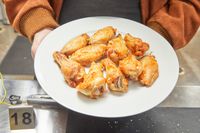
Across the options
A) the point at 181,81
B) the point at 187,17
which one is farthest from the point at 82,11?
the point at 181,81

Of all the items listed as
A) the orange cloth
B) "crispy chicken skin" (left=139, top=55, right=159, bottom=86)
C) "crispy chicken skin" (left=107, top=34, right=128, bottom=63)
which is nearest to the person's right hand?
the orange cloth

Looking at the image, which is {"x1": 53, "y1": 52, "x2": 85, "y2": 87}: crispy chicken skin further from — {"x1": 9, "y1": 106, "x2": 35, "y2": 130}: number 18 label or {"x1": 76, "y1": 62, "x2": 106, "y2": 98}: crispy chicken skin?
{"x1": 9, "y1": 106, "x2": 35, "y2": 130}: number 18 label

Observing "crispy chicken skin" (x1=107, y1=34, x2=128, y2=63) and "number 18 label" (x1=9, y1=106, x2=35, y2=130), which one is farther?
"crispy chicken skin" (x1=107, y1=34, x2=128, y2=63)

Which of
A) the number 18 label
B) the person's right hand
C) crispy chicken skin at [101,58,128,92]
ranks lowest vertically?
the number 18 label

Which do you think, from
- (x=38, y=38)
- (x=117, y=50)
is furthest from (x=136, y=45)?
(x=38, y=38)

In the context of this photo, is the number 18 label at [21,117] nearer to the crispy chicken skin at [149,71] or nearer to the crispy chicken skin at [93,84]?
the crispy chicken skin at [93,84]

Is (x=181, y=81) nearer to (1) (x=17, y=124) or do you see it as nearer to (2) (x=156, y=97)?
(2) (x=156, y=97)

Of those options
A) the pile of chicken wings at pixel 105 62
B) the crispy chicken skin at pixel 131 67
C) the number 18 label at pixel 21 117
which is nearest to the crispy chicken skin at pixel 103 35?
the pile of chicken wings at pixel 105 62
